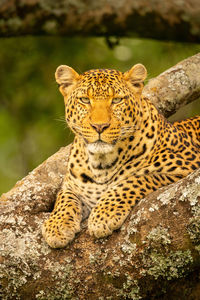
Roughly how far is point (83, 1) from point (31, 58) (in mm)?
8826

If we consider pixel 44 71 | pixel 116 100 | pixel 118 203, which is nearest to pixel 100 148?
pixel 116 100

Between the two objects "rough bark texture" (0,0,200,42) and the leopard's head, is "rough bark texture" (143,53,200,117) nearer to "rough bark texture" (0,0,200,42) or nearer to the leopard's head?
the leopard's head

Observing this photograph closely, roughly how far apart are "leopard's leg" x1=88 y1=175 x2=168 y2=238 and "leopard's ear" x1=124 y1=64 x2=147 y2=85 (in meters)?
1.31

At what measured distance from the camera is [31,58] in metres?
12.9

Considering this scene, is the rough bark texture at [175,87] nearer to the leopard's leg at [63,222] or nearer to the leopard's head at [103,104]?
the leopard's head at [103,104]

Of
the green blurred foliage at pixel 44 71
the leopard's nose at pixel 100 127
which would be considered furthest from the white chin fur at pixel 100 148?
the green blurred foliage at pixel 44 71

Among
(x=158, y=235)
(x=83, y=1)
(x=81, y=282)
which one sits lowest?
(x=81, y=282)

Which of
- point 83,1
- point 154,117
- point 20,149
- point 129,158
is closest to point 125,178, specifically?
point 129,158

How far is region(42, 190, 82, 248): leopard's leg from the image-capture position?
6.48 meters

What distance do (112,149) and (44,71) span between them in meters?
6.53

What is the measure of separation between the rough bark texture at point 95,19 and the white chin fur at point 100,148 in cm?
291

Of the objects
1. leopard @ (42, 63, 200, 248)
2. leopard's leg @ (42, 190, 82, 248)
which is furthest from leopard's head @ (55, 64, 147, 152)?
leopard's leg @ (42, 190, 82, 248)

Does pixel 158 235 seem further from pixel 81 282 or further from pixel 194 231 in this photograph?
pixel 81 282

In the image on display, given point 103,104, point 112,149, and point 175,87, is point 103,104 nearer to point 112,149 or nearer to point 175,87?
point 112,149
